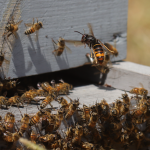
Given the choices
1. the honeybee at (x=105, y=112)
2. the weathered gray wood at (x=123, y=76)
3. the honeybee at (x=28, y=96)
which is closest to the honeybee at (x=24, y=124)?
the honeybee at (x=28, y=96)

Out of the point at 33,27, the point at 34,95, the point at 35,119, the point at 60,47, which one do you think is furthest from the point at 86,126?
the point at 33,27

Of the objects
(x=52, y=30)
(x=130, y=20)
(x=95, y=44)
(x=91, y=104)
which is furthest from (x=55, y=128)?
(x=130, y=20)

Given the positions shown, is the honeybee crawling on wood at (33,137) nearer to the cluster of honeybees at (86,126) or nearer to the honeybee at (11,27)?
the cluster of honeybees at (86,126)

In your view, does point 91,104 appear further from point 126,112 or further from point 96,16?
point 96,16

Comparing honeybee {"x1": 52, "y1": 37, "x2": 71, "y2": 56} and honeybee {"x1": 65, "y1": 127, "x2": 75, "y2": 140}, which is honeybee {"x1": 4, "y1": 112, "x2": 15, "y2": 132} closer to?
honeybee {"x1": 65, "y1": 127, "x2": 75, "y2": 140}

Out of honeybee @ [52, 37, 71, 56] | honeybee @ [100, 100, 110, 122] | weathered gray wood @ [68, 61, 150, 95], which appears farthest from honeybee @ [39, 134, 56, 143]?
weathered gray wood @ [68, 61, 150, 95]

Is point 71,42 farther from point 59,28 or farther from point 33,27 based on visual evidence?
point 33,27
